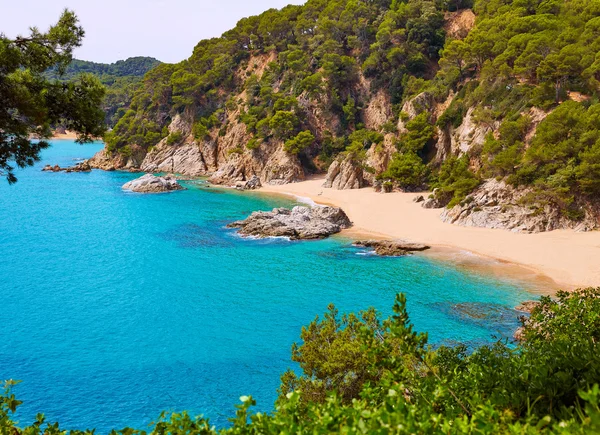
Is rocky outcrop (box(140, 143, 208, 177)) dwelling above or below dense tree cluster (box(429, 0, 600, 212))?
below

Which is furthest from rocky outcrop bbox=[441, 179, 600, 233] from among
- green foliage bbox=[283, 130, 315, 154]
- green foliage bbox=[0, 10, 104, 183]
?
green foliage bbox=[0, 10, 104, 183]

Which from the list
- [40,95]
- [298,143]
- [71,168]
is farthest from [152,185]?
[40,95]

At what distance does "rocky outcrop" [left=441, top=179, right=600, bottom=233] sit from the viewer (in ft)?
124

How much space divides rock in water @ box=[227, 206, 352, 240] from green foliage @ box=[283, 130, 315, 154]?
24786mm

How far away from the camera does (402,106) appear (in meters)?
66.4

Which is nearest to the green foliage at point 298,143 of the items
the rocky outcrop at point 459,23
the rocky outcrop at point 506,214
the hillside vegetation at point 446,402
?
the rocky outcrop at point 459,23

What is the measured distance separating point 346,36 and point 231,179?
101 ft

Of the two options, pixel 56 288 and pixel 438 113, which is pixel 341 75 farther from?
pixel 56 288

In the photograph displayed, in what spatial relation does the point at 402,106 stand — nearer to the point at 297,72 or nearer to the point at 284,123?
the point at 284,123

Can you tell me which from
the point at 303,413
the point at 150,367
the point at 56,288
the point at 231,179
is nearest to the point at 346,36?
the point at 231,179

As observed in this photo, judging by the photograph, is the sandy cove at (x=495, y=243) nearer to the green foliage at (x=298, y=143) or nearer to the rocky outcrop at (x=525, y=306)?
the rocky outcrop at (x=525, y=306)

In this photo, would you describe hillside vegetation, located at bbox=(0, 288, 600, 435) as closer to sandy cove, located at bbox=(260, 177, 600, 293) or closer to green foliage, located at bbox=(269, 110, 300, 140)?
sandy cove, located at bbox=(260, 177, 600, 293)

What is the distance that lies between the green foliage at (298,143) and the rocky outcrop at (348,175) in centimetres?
872

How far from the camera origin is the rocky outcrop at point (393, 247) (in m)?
36.1
